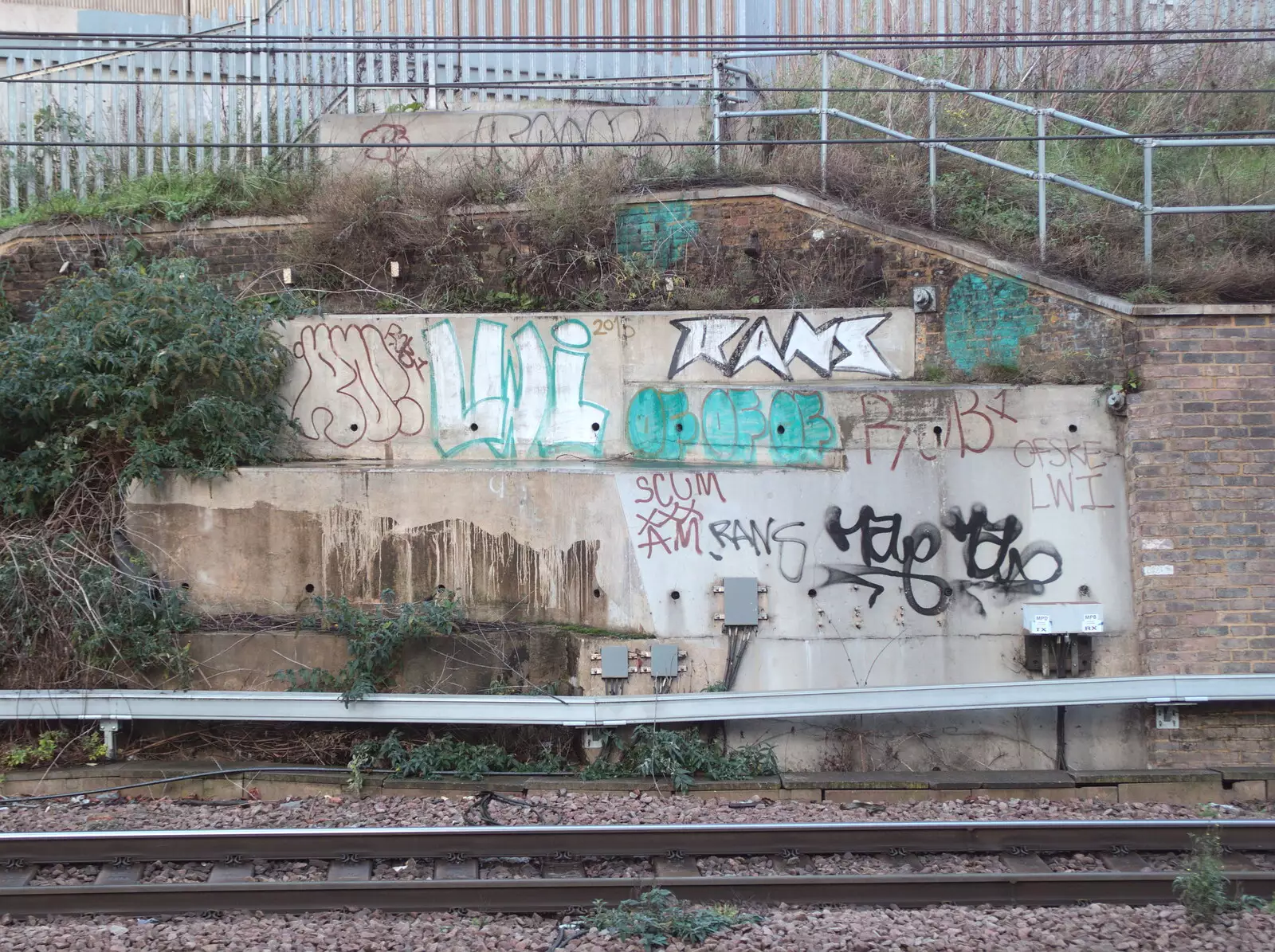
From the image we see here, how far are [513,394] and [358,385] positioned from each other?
1.50 metres

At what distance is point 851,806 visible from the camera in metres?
7.53

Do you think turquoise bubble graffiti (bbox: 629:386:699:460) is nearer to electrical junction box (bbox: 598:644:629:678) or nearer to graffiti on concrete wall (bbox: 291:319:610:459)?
graffiti on concrete wall (bbox: 291:319:610:459)

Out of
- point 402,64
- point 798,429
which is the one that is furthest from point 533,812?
point 402,64

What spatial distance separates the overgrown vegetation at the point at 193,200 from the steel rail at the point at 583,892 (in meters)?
7.69

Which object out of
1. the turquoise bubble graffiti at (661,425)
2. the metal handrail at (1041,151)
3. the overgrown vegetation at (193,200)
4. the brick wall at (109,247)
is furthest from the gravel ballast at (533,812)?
the overgrown vegetation at (193,200)

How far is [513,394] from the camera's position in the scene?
9.51 metres

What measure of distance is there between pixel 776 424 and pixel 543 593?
246cm

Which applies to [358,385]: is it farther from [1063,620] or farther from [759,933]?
[1063,620]

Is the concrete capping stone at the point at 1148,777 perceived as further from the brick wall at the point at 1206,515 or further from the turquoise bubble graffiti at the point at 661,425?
the turquoise bubble graffiti at the point at 661,425

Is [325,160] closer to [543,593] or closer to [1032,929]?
[543,593]

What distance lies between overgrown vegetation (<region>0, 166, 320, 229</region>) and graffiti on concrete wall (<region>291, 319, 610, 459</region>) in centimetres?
259

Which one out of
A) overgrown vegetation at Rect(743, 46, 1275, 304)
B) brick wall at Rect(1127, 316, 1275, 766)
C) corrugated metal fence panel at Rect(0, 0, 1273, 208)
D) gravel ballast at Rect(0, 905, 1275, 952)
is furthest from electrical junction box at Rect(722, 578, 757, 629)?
corrugated metal fence panel at Rect(0, 0, 1273, 208)

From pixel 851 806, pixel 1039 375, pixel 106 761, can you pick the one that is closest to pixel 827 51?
pixel 1039 375

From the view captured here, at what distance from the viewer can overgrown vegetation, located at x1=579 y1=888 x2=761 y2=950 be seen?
5.26 m
